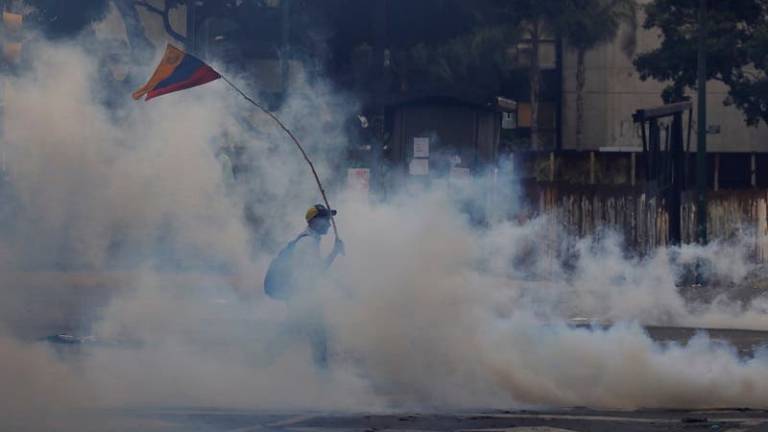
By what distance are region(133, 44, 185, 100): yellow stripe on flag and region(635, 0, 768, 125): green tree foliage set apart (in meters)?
25.7

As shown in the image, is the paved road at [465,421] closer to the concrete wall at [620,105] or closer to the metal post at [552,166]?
the metal post at [552,166]

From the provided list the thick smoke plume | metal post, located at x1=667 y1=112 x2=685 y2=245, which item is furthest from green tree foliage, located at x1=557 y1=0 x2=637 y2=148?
the thick smoke plume

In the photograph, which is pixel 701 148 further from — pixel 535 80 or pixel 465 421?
pixel 535 80

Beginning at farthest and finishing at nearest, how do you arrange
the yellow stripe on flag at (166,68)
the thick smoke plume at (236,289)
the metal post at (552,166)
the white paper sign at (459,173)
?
the metal post at (552,166), the white paper sign at (459,173), the yellow stripe on flag at (166,68), the thick smoke plume at (236,289)

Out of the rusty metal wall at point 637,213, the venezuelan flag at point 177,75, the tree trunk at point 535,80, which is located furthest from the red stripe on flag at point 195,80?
the tree trunk at point 535,80

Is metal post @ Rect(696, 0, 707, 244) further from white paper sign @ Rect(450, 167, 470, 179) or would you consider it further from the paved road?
the paved road

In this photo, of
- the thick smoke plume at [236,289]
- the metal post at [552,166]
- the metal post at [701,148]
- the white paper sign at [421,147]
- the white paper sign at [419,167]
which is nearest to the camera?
the thick smoke plume at [236,289]

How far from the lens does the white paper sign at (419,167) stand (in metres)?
21.1

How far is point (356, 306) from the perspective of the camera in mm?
12141

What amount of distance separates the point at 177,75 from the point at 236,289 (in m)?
3.07

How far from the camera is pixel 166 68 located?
1287 centimetres

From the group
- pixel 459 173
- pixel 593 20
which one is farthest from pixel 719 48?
pixel 459 173

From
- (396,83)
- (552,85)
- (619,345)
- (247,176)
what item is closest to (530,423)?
(619,345)

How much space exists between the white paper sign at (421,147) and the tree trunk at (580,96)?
28447mm
